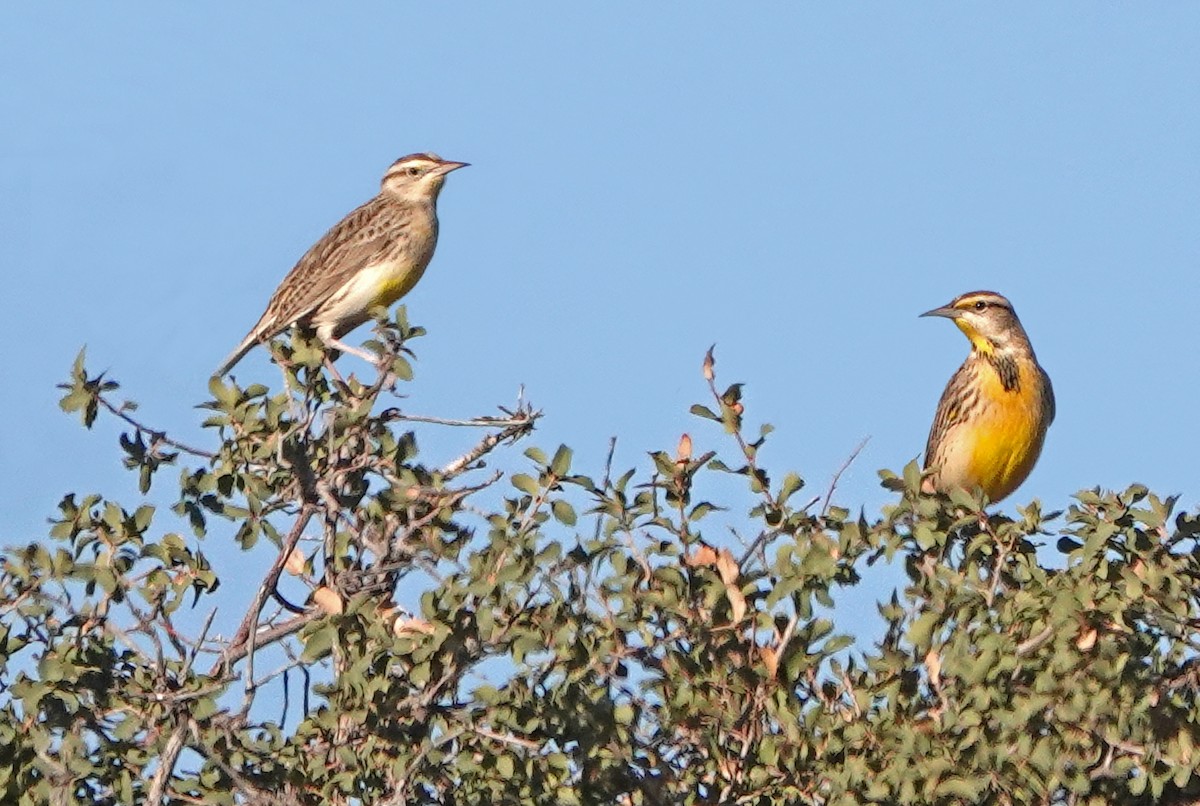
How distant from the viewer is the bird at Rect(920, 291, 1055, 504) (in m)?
11.0

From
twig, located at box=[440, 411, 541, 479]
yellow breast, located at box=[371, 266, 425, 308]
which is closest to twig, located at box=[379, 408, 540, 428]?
twig, located at box=[440, 411, 541, 479]

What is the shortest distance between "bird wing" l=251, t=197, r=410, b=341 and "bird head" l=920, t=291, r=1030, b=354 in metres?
3.61

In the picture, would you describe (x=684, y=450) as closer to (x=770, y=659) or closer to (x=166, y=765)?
(x=770, y=659)

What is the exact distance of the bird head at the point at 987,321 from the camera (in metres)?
11.7

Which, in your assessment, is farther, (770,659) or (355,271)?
(355,271)

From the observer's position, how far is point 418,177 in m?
14.0

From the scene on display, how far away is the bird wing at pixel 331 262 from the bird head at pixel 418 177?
279 mm

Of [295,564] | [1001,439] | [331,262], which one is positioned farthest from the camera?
[331,262]

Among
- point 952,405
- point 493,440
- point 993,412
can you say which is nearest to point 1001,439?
point 993,412

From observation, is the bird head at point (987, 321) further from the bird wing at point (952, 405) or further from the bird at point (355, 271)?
the bird at point (355, 271)

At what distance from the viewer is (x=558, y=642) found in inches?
237

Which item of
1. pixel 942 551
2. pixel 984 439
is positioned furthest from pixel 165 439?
pixel 984 439

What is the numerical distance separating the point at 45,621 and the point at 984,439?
605cm

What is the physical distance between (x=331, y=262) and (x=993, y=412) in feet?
14.7
